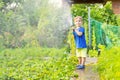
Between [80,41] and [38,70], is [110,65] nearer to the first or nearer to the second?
[38,70]

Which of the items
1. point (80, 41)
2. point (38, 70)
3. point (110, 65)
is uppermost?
point (80, 41)

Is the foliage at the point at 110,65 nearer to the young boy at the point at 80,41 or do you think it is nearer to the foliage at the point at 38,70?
the foliage at the point at 38,70

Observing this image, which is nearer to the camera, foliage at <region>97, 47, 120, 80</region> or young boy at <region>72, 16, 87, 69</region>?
foliage at <region>97, 47, 120, 80</region>

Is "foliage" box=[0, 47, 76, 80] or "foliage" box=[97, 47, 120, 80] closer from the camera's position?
"foliage" box=[97, 47, 120, 80]

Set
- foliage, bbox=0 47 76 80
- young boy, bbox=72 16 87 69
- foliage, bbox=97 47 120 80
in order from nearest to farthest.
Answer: foliage, bbox=97 47 120 80, foliage, bbox=0 47 76 80, young boy, bbox=72 16 87 69

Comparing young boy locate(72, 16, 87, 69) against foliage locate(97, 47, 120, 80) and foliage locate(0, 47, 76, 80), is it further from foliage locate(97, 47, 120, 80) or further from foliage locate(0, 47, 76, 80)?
foliage locate(97, 47, 120, 80)

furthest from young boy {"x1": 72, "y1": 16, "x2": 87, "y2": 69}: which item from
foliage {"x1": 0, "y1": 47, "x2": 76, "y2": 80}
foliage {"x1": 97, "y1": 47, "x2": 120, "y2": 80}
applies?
foliage {"x1": 97, "y1": 47, "x2": 120, "y2": 80}

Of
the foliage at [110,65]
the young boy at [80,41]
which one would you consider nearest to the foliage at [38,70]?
the young boy at [80,41]

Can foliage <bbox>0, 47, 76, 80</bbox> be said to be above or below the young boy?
below

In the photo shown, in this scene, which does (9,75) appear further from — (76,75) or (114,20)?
(114,20)

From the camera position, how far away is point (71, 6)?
55.8ft

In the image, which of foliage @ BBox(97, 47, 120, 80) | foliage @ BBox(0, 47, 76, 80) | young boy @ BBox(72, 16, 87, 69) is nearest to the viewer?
foliage @ BBox(97, 47, 120, 80)

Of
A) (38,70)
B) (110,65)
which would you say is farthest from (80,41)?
(110,65)

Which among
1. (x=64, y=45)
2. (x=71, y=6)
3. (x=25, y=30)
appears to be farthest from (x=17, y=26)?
(x=71, y=6)
